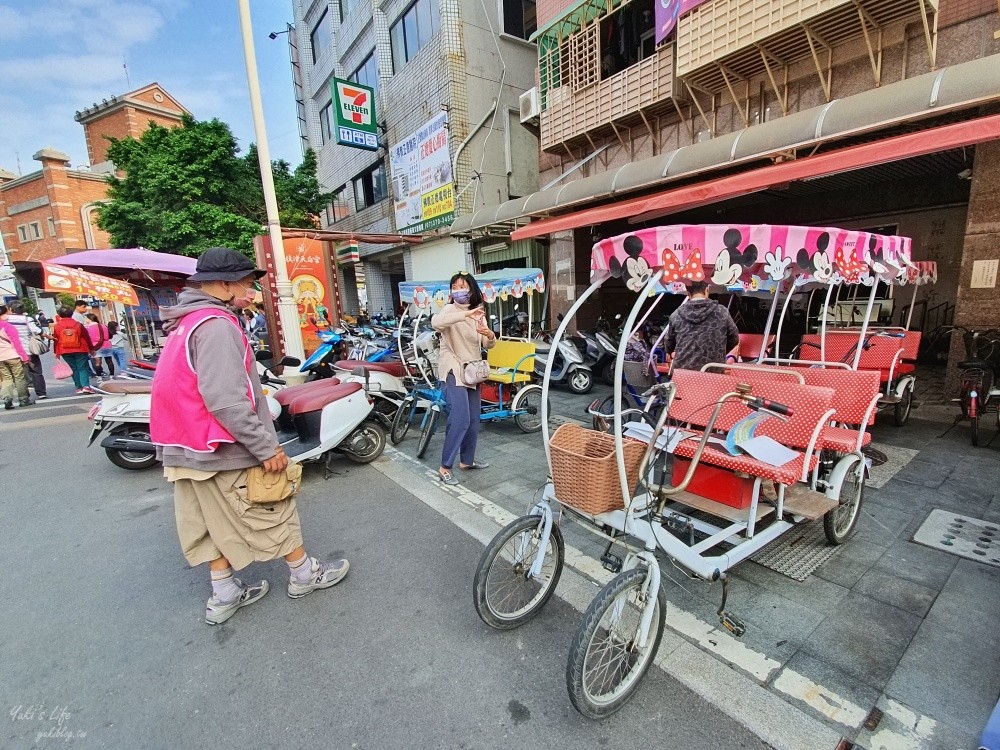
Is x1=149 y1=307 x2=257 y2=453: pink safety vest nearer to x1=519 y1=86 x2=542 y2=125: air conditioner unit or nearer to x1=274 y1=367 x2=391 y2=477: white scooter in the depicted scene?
x1=274 y1=367 x2=391 y2=477: white scooter

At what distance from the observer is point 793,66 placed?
23.1 feet

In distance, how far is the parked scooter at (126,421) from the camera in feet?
16.4

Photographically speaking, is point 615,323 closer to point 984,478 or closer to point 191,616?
point 984,478

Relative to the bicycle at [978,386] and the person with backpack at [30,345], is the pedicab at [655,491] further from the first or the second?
the person with backpack at [30,345]

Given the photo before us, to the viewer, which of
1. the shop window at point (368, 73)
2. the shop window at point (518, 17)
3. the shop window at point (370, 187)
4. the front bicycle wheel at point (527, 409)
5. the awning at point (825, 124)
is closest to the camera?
the awning at point (825, 124)

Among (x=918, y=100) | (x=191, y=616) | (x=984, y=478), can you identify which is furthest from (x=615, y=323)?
(x=191, y=616)

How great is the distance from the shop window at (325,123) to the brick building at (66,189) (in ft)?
44.7

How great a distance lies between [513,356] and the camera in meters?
6.35

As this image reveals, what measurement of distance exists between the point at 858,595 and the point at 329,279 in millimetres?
10887

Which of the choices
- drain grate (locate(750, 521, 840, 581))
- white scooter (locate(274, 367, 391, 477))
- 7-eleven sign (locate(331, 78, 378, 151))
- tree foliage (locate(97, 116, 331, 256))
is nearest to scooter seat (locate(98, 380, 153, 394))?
white scooter (locate(274, 367, 391, 477))

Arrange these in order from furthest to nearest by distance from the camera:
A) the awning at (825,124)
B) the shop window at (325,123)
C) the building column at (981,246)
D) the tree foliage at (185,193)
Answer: the shop window at (325,123) < the tree foliage at (185,193) < the building column at (981,246) < the awning at (825,124)

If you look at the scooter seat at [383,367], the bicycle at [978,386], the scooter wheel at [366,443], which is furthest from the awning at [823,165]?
the scooter wheel at [366,443]

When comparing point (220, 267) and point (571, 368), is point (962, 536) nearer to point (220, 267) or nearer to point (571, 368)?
point (220, 267)

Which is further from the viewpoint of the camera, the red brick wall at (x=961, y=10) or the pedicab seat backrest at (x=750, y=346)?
the pedicab seat backrest at (x=750, y=346)
